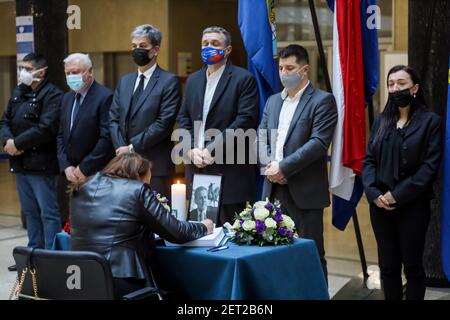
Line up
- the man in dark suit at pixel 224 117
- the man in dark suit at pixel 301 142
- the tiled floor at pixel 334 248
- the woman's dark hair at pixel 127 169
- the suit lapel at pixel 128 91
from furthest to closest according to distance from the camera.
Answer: the tiled floor at pixel 334 248, the suit lapel at pixel 128 91, the man in dark suit at pixel 224 117, the man in dark suit at pixel 301 142, the woman's dark hair at pixel 127 169

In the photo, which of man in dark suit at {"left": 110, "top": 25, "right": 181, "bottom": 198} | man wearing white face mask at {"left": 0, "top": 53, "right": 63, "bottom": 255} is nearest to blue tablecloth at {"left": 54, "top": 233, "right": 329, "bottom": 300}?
A: man in dark suit at {"left": 110, "top": 25, "right": 181, "bottom": 198}

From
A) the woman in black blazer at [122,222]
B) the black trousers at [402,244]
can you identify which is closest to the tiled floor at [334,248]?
the black trousers at [402,244]

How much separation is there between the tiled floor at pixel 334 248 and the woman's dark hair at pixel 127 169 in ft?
6.82

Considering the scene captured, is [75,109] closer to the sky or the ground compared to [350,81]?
closer to the ground

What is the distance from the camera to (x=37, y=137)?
5824 mm

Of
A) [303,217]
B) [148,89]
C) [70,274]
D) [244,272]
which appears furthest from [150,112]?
[70,274]

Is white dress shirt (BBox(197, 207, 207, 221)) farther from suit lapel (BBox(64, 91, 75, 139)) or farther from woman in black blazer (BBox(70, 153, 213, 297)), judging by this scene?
suit lapel (BBox(64, 91, 75, 139))

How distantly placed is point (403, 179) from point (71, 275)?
2025mm

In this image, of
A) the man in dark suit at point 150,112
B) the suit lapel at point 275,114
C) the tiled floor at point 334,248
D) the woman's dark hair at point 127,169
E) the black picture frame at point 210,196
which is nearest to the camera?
the woman's dark hair at point 127,169

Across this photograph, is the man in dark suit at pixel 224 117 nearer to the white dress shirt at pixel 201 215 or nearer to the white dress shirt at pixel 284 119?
the white dress shirt at pixel 284 119

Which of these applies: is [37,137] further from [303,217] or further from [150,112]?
[303,217]

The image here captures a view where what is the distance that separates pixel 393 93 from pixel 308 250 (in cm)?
114

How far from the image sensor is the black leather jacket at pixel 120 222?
3.41 m

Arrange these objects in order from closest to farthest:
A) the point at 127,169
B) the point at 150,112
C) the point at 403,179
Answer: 1. the point at 127,169
2. the point at 403,179
3. the point at 150,112
